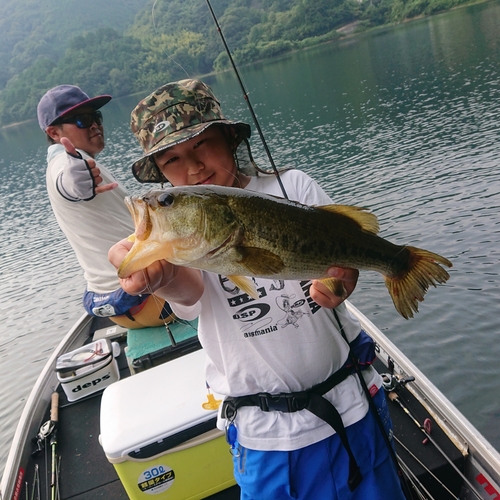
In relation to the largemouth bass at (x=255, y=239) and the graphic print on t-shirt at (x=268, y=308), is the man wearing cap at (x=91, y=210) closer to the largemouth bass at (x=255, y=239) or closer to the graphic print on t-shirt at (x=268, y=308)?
the graphic print on t-shirt at (x=268, y=308)

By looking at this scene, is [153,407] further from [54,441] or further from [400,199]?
[400,199]

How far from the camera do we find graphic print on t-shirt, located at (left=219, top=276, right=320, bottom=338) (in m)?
2.39

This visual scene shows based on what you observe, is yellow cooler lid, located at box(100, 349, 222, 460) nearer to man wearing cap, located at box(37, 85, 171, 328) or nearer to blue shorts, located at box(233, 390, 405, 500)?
man wearing cap, located at box(37, 85, 171, 328)

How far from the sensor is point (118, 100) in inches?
3637

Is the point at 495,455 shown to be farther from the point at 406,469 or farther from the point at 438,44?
the point at 438,44

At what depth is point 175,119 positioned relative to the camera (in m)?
2.45

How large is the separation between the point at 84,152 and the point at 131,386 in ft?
9.19

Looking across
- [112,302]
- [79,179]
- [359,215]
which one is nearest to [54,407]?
[112,302]

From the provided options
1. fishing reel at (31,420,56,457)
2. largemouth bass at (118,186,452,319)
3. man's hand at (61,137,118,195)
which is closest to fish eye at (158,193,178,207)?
largemouth bass at (118,186,452,319)

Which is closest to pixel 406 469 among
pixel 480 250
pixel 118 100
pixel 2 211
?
pixel 480 250

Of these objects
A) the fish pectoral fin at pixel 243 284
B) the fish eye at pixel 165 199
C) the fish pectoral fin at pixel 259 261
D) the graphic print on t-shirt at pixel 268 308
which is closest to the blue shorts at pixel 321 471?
the graphic print on t-shirt at pixel 268 308

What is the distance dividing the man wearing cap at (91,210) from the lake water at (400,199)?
534 centimetres

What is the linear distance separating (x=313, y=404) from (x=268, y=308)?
0.57 metres

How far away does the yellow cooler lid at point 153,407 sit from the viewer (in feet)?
11.4
